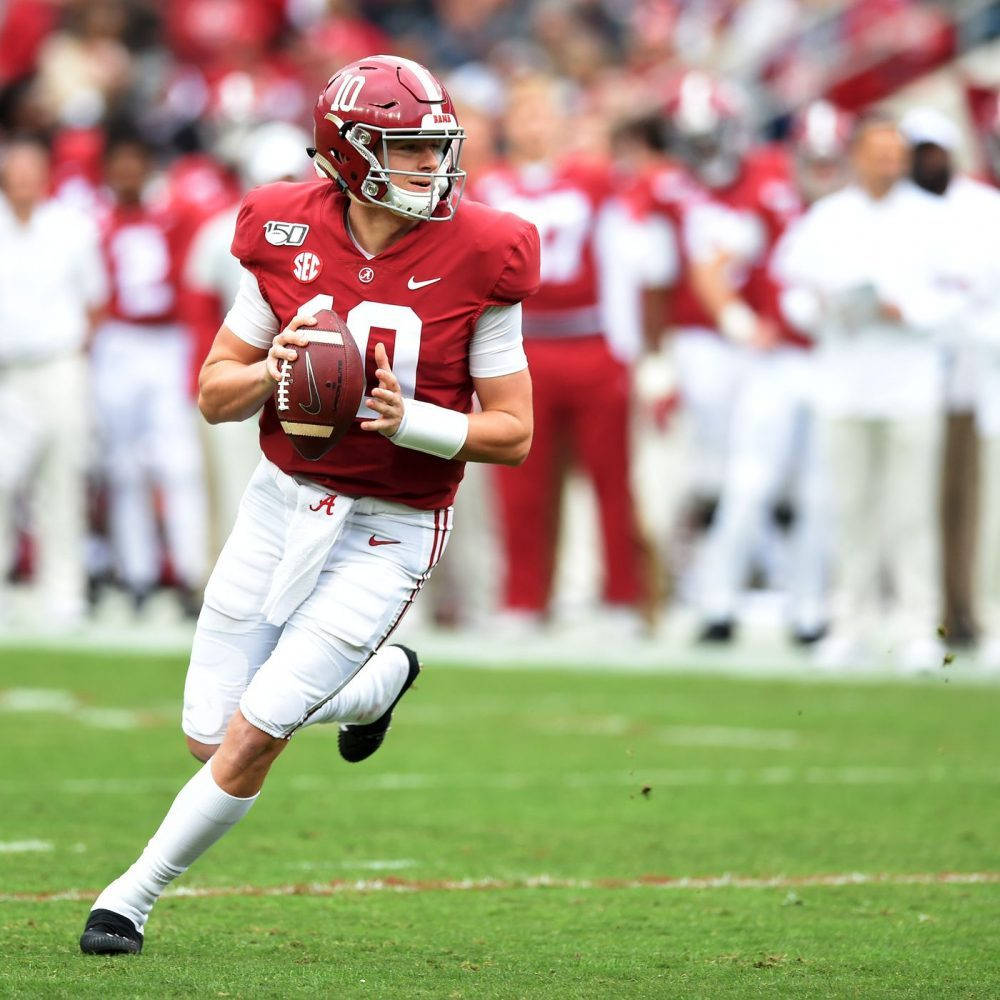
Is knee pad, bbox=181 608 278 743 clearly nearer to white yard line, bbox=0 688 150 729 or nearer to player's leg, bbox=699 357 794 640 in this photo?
white yard line, bbox=0 688 150 729

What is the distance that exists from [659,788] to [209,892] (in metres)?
2.15

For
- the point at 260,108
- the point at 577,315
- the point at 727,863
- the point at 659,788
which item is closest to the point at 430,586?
the point at 577,315

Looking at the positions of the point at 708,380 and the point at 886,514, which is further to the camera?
the point at 708,380

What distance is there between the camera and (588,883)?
5.63 m

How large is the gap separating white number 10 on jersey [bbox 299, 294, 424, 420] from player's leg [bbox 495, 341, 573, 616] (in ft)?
20.3

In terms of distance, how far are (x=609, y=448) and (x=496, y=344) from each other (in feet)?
20.5

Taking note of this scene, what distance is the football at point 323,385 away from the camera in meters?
4.47

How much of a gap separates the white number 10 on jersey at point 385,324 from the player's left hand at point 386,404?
0.11 meters

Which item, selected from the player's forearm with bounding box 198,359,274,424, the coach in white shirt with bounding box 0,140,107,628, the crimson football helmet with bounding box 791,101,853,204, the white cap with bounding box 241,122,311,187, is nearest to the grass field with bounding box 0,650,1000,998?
the player's forearm with bounding box 198,359,274,424

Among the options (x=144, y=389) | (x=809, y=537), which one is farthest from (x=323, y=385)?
(x=144, y=389)

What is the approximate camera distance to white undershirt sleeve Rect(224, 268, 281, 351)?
480 cm

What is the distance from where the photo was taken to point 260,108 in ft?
43.2

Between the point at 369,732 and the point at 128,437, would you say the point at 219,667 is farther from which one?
the point at 128,437

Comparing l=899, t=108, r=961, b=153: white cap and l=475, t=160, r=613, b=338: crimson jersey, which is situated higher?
l=899, t=108, r=961, b=153: white cap
